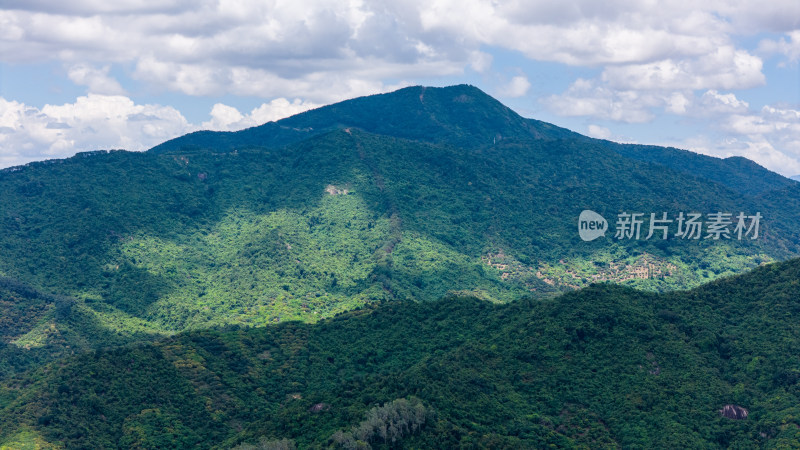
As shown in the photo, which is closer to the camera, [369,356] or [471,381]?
[471,381]

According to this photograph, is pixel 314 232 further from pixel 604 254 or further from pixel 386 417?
pixel 386 417

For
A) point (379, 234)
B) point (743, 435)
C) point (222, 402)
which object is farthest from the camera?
point (379, 234)

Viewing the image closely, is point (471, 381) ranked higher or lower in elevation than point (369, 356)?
higher

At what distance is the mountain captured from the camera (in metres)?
78.7

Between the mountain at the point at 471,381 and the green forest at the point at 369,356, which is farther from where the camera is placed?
the green forest at the point at 369,356

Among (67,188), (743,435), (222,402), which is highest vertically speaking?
(67,188)

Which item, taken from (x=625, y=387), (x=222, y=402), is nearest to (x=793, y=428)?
(x=625, y=387)

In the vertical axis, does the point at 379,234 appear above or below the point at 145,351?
above

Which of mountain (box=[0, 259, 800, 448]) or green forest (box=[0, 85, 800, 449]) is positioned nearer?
mountain (box=[0, 259, 800, 448])

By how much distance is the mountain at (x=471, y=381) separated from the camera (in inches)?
3098

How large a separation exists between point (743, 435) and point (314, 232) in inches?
5114

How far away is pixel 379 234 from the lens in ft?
624

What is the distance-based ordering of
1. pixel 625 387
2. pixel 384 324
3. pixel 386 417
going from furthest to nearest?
1. pixel 384 324
2. pixel 625 387
3. pixel 386 417

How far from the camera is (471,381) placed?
3401 inches
